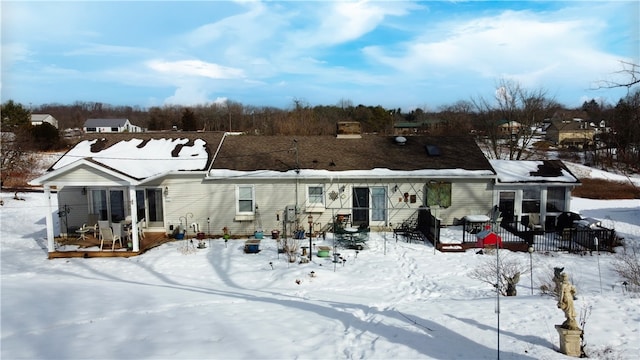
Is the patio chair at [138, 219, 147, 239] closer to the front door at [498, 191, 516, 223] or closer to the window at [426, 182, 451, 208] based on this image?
the window at [426, 182, 451, 208]

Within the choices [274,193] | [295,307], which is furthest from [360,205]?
[295,307]

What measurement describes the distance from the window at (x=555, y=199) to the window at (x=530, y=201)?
59 centimetres

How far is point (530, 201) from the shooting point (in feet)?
60.2

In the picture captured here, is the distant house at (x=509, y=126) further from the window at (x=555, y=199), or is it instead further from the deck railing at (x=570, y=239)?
the deck railing at (x=570, y=239)

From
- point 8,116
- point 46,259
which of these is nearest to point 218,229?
point 46,259

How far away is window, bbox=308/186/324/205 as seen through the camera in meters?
17.9

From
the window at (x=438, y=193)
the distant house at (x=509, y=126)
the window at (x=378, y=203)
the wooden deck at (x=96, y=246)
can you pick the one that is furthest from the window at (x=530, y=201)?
the distant house at (x=509, y=126)

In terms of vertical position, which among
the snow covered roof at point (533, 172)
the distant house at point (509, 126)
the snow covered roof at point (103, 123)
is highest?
the snow covered roof at point (103, 123)

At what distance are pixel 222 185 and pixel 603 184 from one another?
1294 inches

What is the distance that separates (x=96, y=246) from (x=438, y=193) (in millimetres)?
13554

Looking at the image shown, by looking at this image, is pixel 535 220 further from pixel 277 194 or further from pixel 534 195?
pixel 277 194

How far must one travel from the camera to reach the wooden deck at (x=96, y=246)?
15.4 m

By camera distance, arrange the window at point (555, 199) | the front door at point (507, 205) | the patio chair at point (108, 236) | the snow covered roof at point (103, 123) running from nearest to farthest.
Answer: the patio chair at point (108, 236) < the front door at point (507, 205) < the window at point (555, 199) < the snow covered roof at point (103, 123)

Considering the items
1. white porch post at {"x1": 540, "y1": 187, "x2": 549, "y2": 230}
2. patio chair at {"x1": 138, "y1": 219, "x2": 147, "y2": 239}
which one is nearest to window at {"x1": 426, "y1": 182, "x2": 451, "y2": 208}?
white porch post at {"x1": 540, "y1": 187, "x2": 549, "y2": 230}
